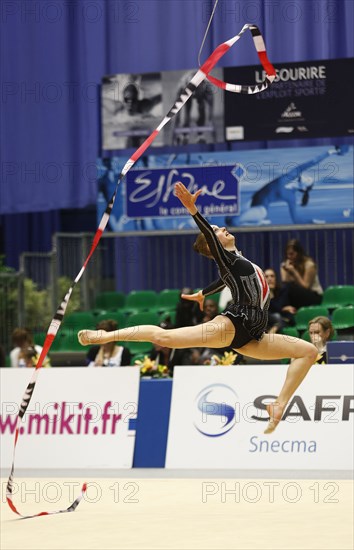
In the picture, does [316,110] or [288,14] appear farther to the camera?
[288,14]

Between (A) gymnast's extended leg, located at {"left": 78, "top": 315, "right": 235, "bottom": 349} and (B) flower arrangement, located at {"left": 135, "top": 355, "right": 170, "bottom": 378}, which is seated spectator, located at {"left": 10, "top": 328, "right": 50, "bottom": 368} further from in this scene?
(A) gymnast's extended leg, located at {"left": 78, "top": 315, "right": 235, "bottom": 349}

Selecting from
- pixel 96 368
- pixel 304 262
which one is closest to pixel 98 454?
pixel 96 368

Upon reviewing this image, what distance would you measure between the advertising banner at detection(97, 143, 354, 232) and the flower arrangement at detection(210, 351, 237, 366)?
3060mm

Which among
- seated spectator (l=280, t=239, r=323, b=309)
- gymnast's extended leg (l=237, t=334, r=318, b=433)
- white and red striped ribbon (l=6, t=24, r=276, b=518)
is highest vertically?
white and red striped ribbon (l=6, t=24, r=276, b=518)

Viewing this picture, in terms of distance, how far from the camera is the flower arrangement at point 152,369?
437 inches

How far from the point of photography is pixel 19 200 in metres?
15.9

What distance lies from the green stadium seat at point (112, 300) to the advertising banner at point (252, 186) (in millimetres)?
1475

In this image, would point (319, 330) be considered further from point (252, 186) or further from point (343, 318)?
point (252, 186)

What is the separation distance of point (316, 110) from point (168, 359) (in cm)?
407

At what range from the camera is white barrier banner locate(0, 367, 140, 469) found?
A: 424 inches

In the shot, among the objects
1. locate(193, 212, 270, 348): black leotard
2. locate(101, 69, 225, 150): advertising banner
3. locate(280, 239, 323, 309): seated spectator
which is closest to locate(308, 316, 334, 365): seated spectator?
locate(280, 239, 323, 309): seated spectator

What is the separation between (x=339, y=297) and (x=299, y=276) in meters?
0.69

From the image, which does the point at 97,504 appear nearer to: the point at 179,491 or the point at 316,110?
the point at 179,491

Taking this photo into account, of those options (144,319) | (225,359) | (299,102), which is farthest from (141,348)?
(299,102)
